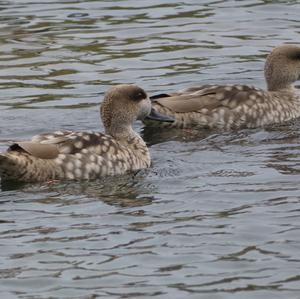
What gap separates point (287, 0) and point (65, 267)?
40.2 ft

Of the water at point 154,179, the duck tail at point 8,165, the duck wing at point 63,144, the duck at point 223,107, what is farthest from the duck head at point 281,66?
the duck tail at point 8,165

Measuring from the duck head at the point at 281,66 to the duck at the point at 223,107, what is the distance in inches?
14.4

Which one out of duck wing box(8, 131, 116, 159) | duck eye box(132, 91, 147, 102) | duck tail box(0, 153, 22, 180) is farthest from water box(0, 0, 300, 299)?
duck eye box(132, 91, 147, 102)

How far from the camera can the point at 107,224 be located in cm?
1219

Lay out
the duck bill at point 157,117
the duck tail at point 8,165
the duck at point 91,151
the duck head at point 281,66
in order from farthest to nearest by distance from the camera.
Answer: the duck head at point 281,66 < the duck bill at point 157,117 < the duck at point 91,151 < the duck tail at point 8,165

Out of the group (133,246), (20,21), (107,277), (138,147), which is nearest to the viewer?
(107,277)

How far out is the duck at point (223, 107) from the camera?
647 inches

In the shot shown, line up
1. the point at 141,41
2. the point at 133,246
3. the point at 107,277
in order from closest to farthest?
the point at 107,277
the point at 133,246
the point at 141,41

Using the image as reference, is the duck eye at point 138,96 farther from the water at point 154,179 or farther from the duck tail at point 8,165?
the duck tail at point 8,165

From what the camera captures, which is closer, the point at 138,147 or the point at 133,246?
the point at 133,246

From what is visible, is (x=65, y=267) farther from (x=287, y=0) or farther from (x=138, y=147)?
(x=287, y=0)

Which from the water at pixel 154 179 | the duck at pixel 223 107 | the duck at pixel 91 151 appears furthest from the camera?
the duck at pixel 223 107

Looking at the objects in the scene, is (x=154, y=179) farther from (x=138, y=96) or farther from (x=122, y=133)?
(x=138, y=96)

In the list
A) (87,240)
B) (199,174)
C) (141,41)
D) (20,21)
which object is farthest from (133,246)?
(20,21)
